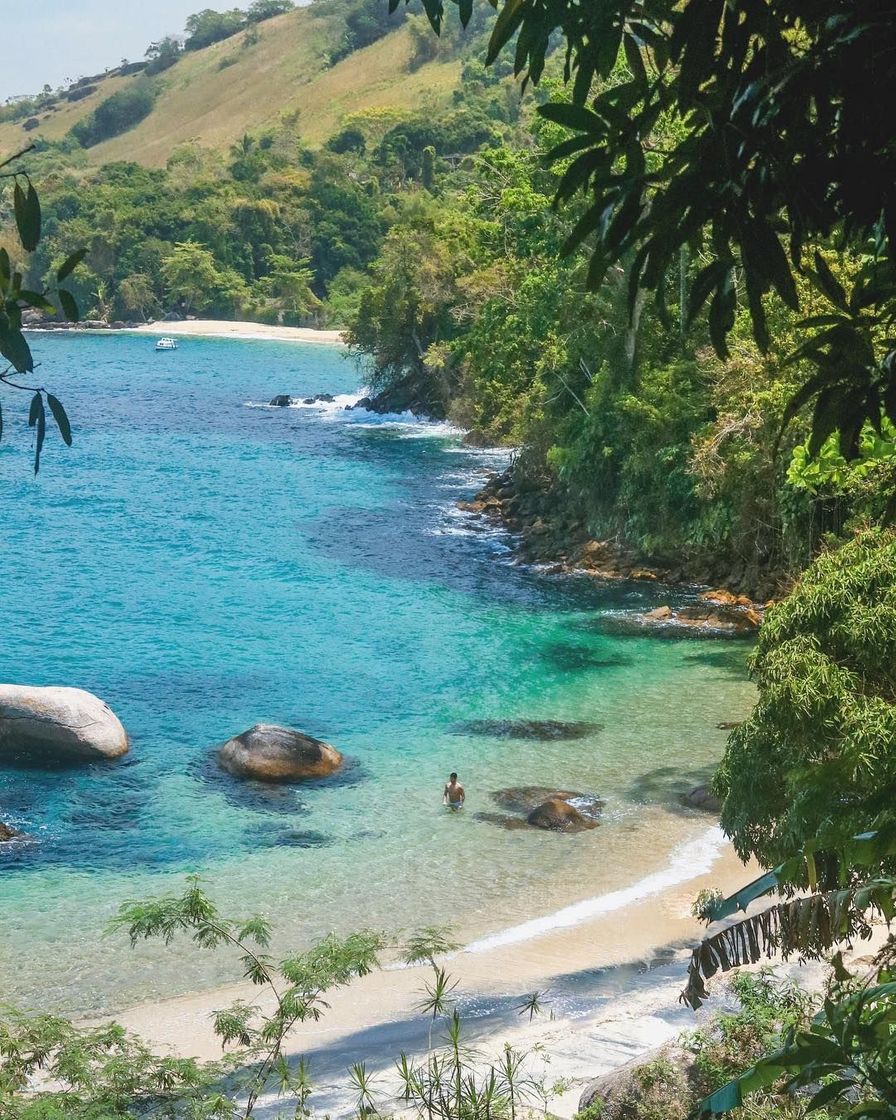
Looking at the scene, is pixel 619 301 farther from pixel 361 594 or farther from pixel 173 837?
pixel 173 837

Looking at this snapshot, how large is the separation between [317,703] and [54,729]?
535 cm

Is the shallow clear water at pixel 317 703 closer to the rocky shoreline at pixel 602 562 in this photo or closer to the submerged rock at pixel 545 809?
the submerged rock at pixel 545 809

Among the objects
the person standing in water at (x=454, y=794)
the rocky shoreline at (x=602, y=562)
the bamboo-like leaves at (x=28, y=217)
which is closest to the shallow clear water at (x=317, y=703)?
the person standing in water at (x=454, y=794)

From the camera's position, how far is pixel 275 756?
22.1 m

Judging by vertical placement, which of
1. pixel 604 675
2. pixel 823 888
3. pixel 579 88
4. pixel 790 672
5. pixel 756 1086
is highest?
pixel 579 88

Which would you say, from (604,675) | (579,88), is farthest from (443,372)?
(579,88)

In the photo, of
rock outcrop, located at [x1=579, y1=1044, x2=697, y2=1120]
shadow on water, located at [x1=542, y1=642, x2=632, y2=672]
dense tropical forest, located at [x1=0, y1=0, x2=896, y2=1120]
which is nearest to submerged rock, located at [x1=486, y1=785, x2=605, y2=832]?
dense tropical forest, located at [x1=0, y1=0, x2=896, y2=1120]

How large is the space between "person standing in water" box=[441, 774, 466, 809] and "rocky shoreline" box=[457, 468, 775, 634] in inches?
407

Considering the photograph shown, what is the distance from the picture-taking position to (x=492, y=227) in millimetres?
45062

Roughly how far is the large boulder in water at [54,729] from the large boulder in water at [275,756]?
2051 millimetres

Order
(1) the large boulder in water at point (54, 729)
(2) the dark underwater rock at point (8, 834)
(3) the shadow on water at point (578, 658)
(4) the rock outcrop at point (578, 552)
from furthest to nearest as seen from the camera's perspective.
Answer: (4) the rock outcrop at point (578, 552)
(3) the shadow on water at point (578, 658)
(1) the large boulder in water at point (54, 729)
(2) the dark underwater rock at point (8, 834)

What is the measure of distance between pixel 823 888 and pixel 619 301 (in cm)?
2309

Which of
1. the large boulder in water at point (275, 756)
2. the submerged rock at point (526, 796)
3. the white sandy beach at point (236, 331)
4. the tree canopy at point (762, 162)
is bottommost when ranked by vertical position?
the submerged rock at point (526, 796)

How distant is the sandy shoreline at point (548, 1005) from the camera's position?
13.1 metres
